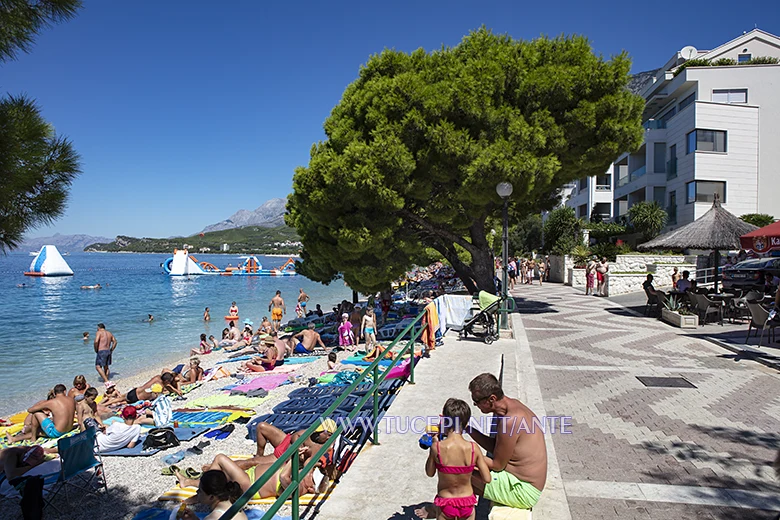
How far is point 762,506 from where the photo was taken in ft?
13.0

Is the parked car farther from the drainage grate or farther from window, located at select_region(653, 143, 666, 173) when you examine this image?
the drainage grate

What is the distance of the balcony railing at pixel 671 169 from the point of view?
29.1 metres

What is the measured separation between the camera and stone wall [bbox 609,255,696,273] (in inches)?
938

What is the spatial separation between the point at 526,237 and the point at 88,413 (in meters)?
43.1

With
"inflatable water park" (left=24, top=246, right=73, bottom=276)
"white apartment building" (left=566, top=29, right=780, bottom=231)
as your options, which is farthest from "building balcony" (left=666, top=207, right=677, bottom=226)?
"inflatable water park" (left=24, top=246, right=73, bottom=276)

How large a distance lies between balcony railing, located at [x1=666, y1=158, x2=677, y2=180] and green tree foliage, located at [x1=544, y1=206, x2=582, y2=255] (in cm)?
580

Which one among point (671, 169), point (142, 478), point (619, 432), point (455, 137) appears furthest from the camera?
point (671, 169)

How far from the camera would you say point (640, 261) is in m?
23.9

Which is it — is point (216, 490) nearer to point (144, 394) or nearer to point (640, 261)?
point (144, 394)

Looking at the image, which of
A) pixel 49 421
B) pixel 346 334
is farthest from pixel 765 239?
pixel 49 421

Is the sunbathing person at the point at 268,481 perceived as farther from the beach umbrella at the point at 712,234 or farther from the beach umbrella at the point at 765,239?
the beach umbrella at the point at 712,234

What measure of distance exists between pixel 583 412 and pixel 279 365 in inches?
346

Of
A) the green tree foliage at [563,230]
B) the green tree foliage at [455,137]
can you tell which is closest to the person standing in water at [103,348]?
the green tree foliage at [455,137]

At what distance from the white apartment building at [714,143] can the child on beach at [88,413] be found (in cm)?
2448
